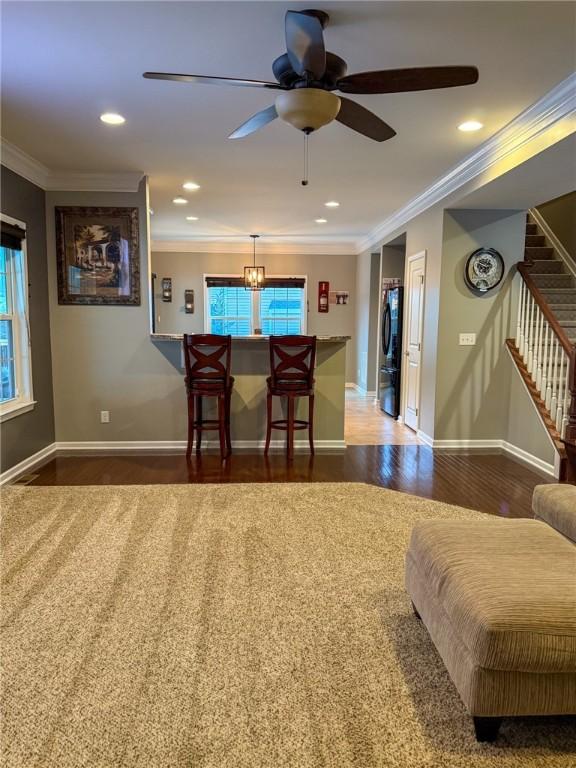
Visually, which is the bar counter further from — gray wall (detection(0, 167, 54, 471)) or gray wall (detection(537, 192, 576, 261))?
gray wall (detection(537, 192, 576, 261))

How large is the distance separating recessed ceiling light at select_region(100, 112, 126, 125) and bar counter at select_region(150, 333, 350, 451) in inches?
79.4

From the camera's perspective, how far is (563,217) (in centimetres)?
623

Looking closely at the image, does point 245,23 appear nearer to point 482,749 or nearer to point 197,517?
point 197,517

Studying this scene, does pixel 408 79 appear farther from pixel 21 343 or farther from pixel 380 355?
pixel 380 355

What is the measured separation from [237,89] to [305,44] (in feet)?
3.57

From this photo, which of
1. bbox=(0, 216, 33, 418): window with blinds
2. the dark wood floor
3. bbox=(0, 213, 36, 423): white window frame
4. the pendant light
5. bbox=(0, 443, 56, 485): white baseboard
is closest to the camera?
the dark wood floor

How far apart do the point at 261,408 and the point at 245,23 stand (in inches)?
130

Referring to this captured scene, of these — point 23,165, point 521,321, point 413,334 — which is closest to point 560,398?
point 521,321

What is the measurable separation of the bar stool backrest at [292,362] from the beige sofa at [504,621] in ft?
8.78

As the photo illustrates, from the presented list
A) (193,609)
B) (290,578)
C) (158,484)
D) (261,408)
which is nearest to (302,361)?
(261,408)

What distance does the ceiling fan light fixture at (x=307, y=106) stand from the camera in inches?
80.9

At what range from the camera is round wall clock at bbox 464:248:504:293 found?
15.5ft

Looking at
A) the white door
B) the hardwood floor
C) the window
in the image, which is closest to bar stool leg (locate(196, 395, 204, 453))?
the hardwood floor

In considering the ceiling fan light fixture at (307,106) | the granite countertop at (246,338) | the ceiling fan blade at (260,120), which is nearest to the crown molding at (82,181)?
the granite countertop at (246,338)
